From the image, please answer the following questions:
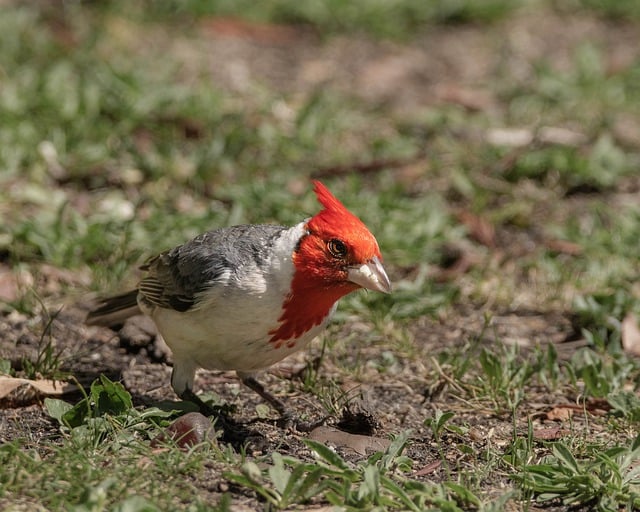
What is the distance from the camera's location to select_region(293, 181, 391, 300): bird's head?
4238mm

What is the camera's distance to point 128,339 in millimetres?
5203

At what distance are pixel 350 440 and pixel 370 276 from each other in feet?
2.17

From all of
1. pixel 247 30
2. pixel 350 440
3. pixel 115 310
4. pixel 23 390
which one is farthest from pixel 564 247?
pixel 247 30

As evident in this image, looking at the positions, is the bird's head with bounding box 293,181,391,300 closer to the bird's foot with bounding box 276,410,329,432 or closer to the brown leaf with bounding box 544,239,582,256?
the bird's foot with bounding box 276,410,329,432

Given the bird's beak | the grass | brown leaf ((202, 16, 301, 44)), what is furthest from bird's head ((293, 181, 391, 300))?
brown leaf ((202, 16, 301, 44))

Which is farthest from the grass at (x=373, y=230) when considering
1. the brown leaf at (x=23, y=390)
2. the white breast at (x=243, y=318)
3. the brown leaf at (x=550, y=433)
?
the white breast at (x=243, y=318)

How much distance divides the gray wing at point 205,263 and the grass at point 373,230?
1.73 ft

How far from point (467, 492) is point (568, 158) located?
13.0 ft

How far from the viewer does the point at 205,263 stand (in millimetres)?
4461

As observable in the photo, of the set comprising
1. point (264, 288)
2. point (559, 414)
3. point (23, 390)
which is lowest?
point (559, 414)

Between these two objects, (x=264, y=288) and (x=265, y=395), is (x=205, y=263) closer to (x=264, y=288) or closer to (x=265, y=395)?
(x=264, y=288)

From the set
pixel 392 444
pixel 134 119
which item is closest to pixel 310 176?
pixel 134 119

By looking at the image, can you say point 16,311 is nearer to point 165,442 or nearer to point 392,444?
point 165,442

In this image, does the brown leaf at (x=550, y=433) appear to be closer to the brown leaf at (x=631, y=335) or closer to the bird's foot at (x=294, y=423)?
the bird's foot at (x=294, y=423)
